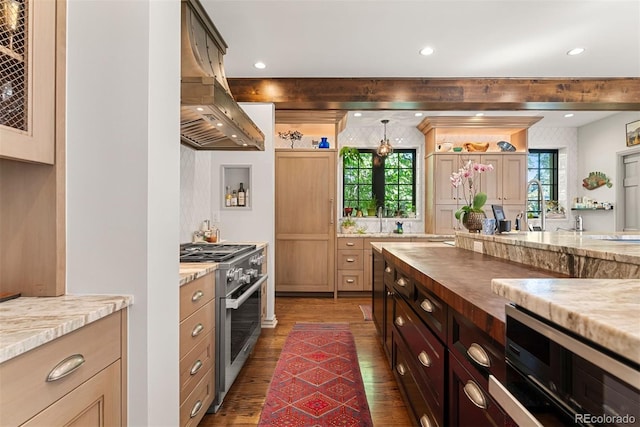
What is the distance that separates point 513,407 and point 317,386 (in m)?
1.81

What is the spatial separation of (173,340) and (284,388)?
3.93ft

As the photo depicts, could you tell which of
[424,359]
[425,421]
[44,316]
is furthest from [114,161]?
[425,421]

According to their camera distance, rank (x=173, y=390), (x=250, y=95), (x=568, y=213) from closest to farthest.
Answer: (x=173, y=390) < (x=250, y=95) < (x=568, y=213)

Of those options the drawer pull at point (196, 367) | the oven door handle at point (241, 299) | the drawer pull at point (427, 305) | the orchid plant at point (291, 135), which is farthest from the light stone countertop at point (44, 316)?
the orchid plant at point (291, 135)

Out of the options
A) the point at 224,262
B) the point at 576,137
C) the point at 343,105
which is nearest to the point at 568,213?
the point at 576,137

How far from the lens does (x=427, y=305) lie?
140 cm

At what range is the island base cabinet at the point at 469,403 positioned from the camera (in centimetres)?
85

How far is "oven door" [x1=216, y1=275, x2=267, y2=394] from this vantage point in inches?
77.4

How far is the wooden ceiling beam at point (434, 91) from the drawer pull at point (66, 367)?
3.25 m

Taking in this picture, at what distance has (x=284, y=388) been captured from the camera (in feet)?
7.18

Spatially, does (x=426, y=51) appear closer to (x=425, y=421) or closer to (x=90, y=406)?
(x=425, y=421)

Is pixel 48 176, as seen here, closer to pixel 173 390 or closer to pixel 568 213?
pixel 173 390

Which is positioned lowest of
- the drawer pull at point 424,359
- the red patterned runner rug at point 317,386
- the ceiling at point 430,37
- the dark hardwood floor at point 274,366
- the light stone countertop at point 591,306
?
the dark hardwood floor at point 274,366

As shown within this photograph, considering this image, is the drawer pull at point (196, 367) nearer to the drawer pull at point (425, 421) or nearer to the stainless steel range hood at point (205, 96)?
the drawer pull at point (425, 421)
